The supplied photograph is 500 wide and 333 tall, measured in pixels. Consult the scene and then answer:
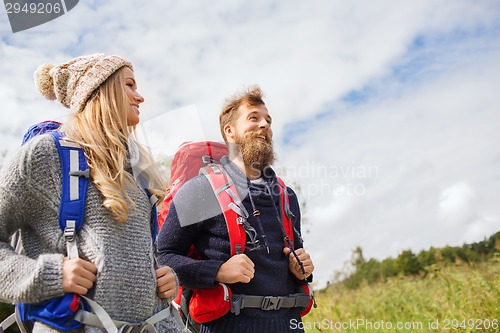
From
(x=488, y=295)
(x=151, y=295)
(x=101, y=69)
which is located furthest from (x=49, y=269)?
(x=488, y=295)

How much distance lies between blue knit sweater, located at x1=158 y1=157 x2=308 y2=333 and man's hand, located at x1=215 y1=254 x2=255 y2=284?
0.05 m

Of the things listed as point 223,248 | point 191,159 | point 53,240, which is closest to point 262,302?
point 223,248

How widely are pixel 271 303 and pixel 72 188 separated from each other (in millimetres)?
1575

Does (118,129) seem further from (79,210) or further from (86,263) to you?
(86,263)

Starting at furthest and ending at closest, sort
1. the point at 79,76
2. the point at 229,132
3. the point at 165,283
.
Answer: the point at 229,132, the point at 79,76, the point at 165,283

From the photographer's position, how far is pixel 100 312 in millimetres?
2158

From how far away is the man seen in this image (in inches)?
128

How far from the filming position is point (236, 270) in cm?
317

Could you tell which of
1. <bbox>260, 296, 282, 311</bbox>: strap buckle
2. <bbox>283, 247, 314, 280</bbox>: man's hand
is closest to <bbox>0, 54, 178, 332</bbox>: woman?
<bbox>260, 296, 282, 311</bbox>: strap buckle

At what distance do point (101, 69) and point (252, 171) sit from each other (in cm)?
154

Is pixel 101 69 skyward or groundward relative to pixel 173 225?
skyward

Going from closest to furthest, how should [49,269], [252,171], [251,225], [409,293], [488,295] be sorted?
[49,269] → [251,225] → [252,171] → [488,295] → [409,293]

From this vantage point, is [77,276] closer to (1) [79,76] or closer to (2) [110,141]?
(2) [110,141]

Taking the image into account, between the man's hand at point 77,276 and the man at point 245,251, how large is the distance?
1138 mm
